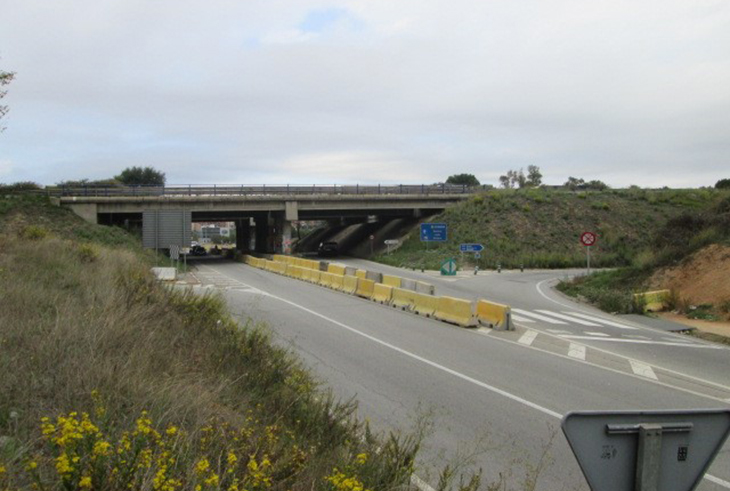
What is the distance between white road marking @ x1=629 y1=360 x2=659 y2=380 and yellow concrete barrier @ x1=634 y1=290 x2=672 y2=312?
11056 millimetres

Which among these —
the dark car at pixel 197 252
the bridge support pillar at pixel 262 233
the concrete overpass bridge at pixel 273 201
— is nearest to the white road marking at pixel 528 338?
the concrete overpass bridge at pixel 273 201

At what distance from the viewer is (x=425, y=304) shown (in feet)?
64.5

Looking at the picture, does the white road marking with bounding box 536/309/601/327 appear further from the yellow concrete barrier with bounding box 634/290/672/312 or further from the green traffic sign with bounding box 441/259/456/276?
the green traffic sign with bounding box 441/259/456/276

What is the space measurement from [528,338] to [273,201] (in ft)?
142

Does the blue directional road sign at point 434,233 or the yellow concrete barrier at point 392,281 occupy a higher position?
the blue directional road sign at point 434,233

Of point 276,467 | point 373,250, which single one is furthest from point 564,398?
point 373,250

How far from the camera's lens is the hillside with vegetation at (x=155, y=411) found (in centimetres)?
349

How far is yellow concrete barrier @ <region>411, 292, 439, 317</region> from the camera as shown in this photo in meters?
19.1

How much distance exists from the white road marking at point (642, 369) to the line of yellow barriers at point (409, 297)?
466 centimetres

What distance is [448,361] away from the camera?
40.1 feet

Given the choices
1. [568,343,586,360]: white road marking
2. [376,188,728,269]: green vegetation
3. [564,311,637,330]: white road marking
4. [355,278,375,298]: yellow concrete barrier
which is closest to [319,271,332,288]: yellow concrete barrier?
[355,278,375,298]: yellow concrete barrier

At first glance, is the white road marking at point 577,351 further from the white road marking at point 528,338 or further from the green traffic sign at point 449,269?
the green traffic sign at point 449,269

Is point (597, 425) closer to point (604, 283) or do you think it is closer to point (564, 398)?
point (564, 398)

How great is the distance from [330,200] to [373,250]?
8.19 meters
